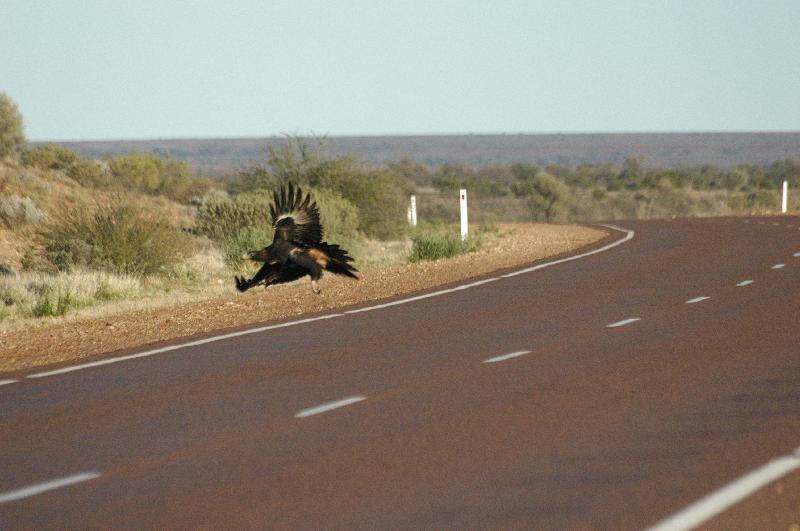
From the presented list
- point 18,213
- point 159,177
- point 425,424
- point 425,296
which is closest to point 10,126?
point 159,177

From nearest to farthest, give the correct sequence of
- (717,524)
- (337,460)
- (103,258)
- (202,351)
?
(717,524) < (337,460) < (202,351) < (103,258)

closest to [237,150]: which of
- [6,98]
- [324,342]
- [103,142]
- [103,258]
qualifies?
[103,142]

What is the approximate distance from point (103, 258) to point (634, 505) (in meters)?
20.3

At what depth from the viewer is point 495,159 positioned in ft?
Answer: 587

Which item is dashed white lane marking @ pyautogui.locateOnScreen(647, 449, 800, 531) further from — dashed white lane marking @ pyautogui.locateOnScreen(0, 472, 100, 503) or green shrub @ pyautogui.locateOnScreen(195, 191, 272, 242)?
green shrub @ pyautogui.locateOnScreen(195, 191, 272, 242)

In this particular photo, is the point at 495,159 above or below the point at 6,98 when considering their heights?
below

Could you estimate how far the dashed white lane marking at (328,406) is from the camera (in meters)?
9.47

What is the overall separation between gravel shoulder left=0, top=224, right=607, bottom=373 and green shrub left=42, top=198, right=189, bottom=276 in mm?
4285

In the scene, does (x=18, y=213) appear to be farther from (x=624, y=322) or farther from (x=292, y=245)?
(x=624, y=322)

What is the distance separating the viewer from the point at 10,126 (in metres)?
56.8

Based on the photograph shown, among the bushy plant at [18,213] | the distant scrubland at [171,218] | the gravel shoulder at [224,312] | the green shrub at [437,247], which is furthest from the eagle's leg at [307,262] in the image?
the bushy plant at [18,213]

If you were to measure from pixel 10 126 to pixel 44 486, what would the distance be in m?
51.9

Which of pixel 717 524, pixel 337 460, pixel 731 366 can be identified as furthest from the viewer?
pixel 731 366

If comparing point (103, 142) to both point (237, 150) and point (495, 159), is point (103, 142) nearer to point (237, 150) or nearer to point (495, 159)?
point (237, 150)
